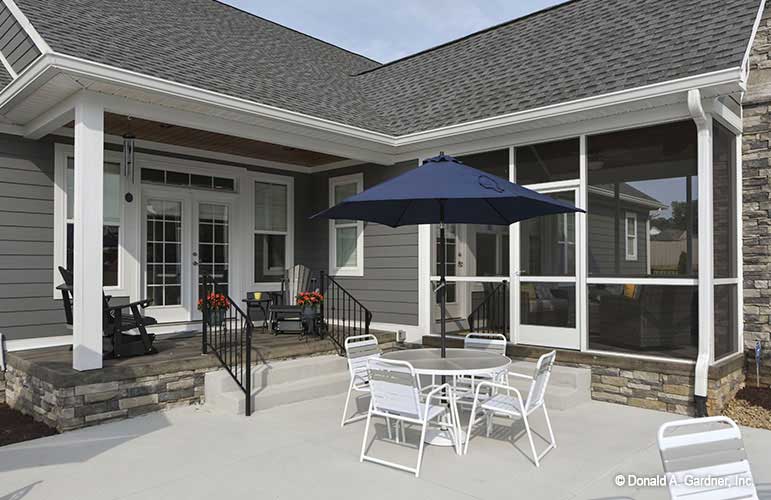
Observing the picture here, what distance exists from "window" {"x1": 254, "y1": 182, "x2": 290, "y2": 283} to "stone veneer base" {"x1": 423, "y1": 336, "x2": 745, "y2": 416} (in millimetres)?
4397

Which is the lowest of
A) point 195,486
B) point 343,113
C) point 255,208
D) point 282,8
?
point 195,486

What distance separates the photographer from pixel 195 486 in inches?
134

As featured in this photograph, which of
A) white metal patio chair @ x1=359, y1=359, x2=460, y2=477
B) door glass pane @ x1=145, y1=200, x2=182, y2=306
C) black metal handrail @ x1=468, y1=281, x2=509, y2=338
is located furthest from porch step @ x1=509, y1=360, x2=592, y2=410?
door glass pane @ x1=145, y1=200, x2=182, y2=306

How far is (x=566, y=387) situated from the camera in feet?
17.7

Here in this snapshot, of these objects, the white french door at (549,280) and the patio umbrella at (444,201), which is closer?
the patio umbrella at (444,201)

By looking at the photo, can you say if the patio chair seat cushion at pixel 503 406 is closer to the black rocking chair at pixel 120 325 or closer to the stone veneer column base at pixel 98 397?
the stone veneer column base at pixel 98 397

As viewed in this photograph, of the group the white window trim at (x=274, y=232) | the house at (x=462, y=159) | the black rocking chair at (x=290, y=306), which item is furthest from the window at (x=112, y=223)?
the black rocking chair at (x=290, y=306)

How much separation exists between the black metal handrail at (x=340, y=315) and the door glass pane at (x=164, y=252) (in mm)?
1879

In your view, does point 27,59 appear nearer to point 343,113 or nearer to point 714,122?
point 343,113

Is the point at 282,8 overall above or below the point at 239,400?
above

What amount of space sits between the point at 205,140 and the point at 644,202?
5025 mm

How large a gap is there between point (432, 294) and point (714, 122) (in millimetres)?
3534

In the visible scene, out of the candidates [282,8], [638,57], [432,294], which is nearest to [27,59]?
[432,294]

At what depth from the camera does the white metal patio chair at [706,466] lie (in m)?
2.20
